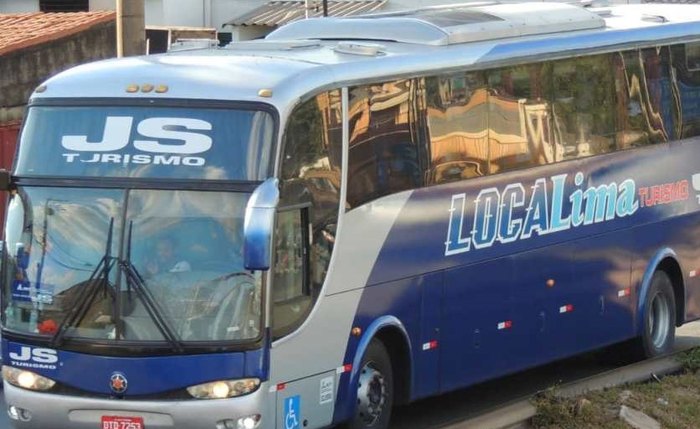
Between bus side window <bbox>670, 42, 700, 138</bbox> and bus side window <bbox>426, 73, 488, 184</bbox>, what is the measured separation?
149 inches

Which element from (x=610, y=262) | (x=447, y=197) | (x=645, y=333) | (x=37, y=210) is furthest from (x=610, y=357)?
(x=37, y=210)

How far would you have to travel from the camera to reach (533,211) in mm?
12906

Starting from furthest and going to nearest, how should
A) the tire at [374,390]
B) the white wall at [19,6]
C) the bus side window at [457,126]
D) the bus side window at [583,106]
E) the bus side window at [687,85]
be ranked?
1. the white wall at [19,6]
2. the bus side window at [687,85]
3. the bus side window at [583,106]
4. the bus side window at [457,126]
5. the tire at [374,390]

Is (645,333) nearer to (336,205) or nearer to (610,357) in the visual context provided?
(610,357)

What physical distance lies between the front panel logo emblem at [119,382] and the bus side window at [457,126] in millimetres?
3277

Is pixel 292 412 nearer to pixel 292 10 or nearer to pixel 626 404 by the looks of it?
pixel 626 404

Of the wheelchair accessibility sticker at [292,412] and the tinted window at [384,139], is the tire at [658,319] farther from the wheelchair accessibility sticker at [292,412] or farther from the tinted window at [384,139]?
the wheelchair accessibility sticker at [292,412]

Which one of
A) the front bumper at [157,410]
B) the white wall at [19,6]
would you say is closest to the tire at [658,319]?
the front bumper at [157,410]

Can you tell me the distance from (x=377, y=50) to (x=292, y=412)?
10.6ft

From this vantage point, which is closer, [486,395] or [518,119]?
[518,119]

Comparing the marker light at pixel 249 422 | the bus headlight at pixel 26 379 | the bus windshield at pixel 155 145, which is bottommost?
the marker light at pixel 249 422

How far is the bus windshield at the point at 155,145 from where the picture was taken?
9648 mm

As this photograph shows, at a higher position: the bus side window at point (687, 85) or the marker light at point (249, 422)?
the bus side window at point (687, 85)

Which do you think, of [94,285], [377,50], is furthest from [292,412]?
[377,50]
